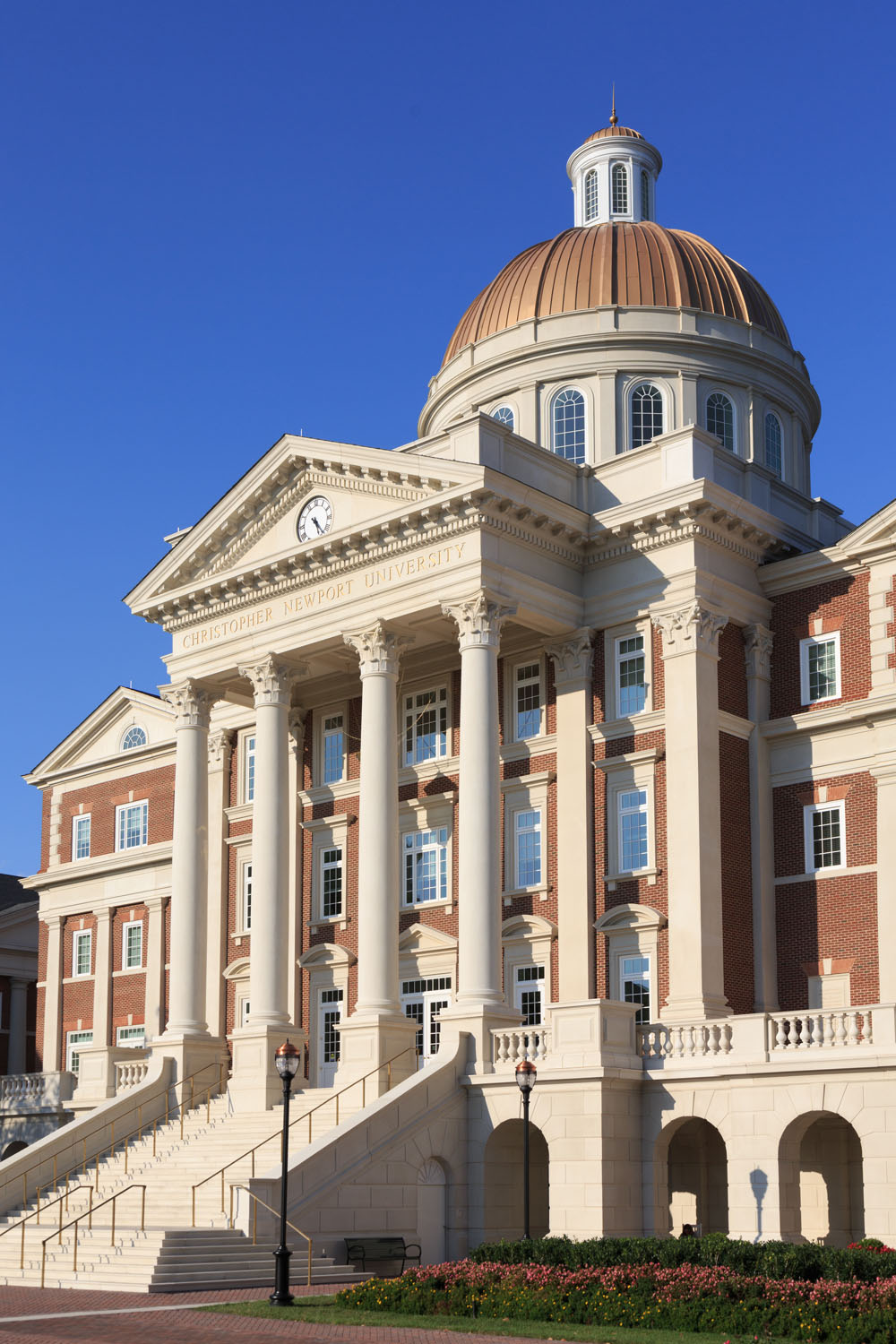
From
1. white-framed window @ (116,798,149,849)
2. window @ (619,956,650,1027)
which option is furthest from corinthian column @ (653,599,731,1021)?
white-framed window @ (116,798,149,849)

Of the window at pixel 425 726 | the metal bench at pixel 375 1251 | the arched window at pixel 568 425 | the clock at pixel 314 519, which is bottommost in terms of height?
the metal bench at pixel 375 1251

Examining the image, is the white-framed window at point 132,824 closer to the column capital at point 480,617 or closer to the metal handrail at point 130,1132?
the metal handrail at point 130,1132

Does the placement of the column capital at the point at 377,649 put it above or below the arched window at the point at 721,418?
below

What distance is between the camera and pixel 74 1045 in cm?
5916

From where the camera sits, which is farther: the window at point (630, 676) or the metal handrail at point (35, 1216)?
the window at point (630, 676)

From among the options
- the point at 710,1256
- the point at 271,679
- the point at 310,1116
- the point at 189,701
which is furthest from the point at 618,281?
the point at 710,1256

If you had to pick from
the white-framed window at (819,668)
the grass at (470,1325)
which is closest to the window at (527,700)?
the white-framed window at (819,668)

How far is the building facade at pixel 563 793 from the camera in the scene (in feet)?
110

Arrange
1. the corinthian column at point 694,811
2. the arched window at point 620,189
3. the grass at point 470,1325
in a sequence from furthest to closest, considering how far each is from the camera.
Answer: the arched window at point 620,189 → the corinthian column at point 694,811 → the grass at point 470,1325

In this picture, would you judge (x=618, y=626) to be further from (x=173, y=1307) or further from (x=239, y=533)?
(x=173, y=1307)

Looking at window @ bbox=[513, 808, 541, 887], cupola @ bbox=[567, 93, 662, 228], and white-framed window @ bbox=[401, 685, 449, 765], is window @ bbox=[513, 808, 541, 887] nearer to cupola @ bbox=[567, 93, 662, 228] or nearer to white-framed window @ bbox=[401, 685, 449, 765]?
white-framed window @ bbox=[401, 685, 449, 765]

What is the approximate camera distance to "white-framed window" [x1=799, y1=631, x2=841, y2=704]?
39875mm

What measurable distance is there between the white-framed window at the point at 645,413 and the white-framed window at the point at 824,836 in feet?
45.1

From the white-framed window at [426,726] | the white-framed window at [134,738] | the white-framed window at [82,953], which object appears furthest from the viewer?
the white-framed window at [134,738]
